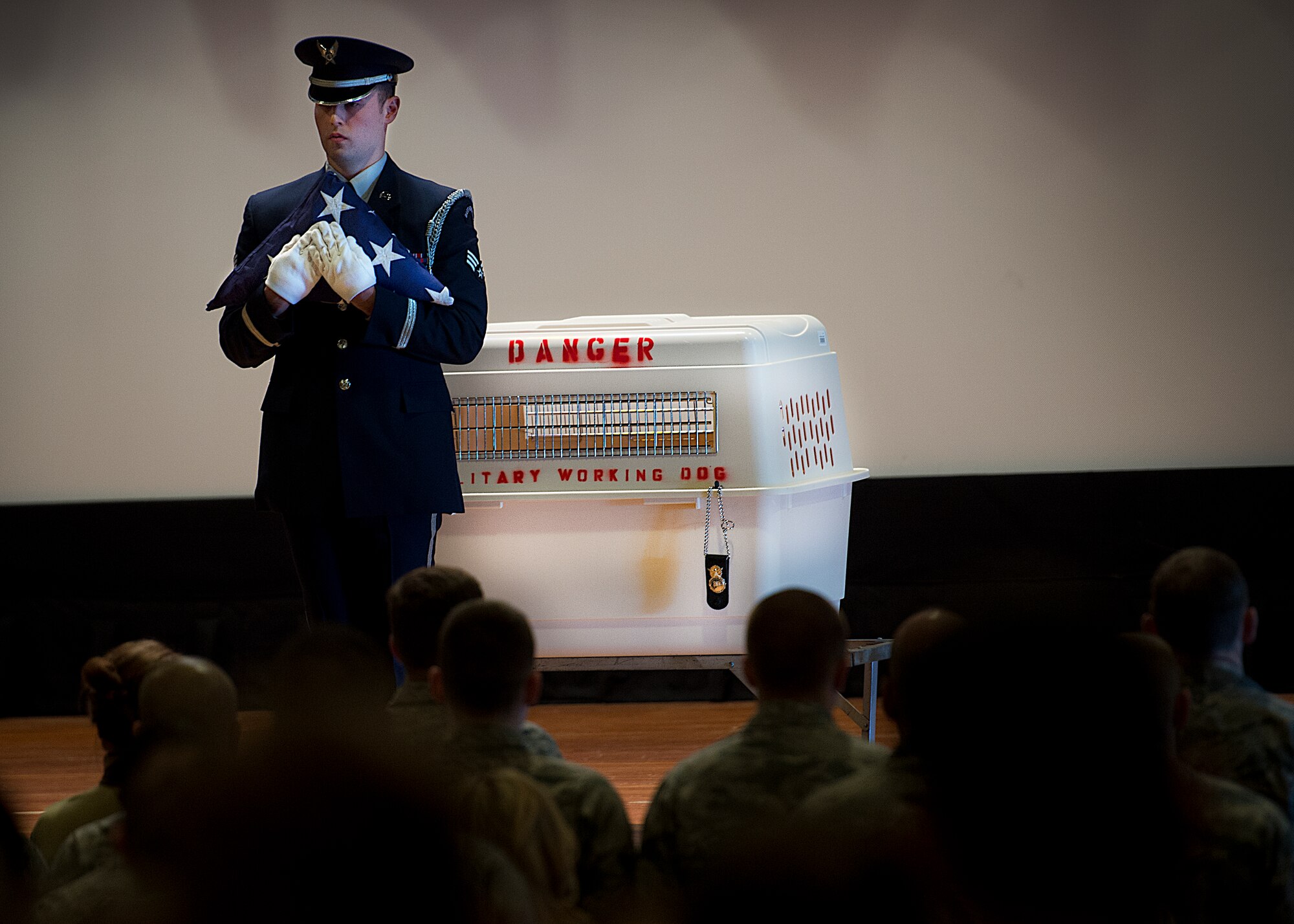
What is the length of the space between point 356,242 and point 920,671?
136 cm

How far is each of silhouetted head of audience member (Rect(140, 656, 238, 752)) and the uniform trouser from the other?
31.3 inches

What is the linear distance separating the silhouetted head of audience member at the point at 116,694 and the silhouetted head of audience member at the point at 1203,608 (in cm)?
140

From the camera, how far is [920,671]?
4.91 ft

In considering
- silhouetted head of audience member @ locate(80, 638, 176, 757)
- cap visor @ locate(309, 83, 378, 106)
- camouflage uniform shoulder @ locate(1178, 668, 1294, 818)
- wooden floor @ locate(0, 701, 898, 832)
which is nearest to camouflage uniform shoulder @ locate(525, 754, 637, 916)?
silhouetted head of audience member @ locate(80, 638, 176, 757)

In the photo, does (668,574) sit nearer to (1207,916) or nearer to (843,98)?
(1207,916)

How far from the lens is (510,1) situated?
14.8ft

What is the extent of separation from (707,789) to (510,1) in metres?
3.48

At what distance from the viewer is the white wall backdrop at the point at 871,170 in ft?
14.7

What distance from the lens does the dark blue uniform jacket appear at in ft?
8.07

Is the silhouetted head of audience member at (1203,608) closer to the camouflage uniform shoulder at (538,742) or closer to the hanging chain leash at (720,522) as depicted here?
the camouflage uniform shoulder at (538,742)

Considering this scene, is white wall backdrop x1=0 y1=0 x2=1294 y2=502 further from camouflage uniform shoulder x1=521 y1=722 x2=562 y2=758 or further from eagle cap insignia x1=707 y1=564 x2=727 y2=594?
camouflage uniform shoulder x1=521 y1=722 x2=562 y2=758

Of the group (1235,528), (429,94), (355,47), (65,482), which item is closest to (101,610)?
(65,482)

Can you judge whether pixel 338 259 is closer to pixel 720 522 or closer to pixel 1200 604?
pixel 720 522

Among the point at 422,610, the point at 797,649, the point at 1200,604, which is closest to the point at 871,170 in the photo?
the point at 1200,604
